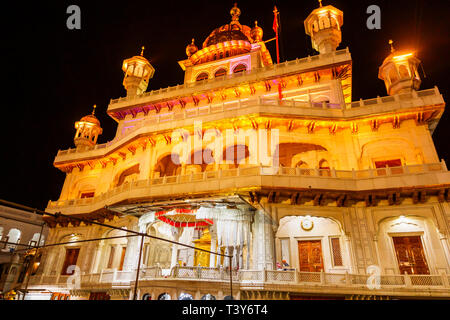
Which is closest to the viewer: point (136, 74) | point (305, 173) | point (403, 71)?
point (305, 173)

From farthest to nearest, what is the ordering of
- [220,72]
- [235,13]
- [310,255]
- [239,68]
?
[235,13], [220,72], [239,68], [310,255]

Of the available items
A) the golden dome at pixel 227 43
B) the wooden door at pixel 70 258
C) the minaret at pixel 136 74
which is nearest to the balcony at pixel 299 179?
the wooden door at pixel 70 258

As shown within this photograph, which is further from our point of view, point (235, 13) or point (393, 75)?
point (235, 13)

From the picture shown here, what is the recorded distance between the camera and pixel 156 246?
70.5 ft

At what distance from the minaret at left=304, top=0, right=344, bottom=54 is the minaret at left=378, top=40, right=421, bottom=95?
4.64 meters

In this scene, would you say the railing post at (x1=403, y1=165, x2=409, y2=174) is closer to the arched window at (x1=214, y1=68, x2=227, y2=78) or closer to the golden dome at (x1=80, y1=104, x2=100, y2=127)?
the arched window at (x1=214, y1=68, x2=227, y2=78)

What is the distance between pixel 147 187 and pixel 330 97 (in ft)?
49.8

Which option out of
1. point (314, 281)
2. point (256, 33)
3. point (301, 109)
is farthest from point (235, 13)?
point (314, 281)

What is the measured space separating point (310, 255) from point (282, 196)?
3.78 metres

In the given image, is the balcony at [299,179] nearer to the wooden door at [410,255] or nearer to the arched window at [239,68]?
the wooden door at [410,255]

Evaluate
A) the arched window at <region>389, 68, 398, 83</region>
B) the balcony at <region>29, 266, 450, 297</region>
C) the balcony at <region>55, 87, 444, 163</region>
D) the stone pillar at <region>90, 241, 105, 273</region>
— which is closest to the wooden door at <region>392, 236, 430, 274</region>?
the balcony at <region>29, 266, 450, 297</region>

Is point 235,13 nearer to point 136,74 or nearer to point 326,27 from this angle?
point 136,74

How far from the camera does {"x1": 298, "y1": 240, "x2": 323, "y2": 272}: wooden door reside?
16188 millimetres

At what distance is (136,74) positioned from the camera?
99.0 ft
